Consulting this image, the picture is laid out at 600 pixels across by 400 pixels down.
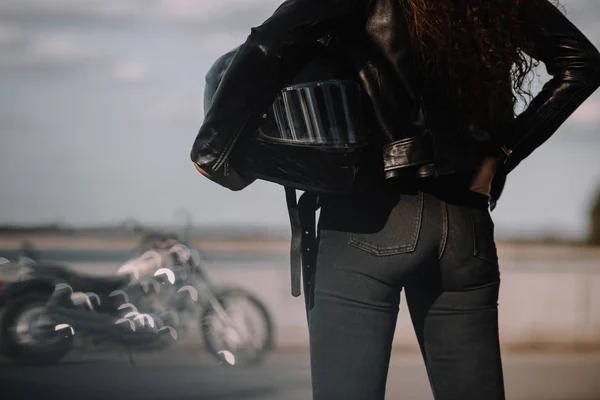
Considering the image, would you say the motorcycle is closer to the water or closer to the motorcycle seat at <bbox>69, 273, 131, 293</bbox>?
the motorcycle seat at <bbox>69, 273, 131, 293</bbox>

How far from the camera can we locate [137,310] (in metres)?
5.04

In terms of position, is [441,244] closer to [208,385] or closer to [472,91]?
[472,91]

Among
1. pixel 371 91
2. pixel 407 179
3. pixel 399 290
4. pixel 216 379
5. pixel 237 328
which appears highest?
pixel 371 91

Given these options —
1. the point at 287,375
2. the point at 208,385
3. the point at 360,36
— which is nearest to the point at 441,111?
the point at 360,36

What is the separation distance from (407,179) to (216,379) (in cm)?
348

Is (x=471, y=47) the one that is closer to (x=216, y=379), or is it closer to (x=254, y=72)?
(x=254, y=72)

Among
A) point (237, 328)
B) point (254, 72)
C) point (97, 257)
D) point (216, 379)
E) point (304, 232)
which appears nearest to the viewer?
point (254, 72)

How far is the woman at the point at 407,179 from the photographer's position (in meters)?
1.31

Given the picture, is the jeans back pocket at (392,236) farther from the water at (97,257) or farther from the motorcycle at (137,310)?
the water at (97,257)

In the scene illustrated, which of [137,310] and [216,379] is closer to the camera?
[216,379]

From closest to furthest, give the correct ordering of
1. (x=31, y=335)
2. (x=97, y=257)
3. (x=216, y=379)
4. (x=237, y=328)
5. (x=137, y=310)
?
(x=216, y=379) < (x=31, y=335) < (x=137, y=310) < (x=237, y=328) < (x=97, y=257)

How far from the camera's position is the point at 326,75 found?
4.42ft

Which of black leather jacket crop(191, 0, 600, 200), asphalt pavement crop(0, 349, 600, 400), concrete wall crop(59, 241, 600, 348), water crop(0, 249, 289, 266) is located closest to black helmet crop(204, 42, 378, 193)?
black leather jacket crop(191, 0, 600, 200)

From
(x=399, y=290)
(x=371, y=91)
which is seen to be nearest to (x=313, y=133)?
(x=371, y=91)
